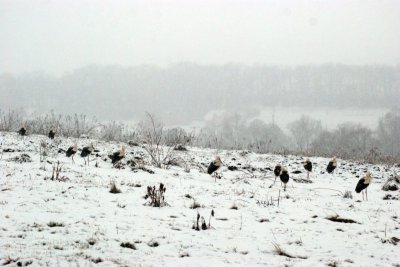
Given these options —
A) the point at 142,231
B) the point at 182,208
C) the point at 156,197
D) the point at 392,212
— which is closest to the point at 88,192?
the point at 156,197

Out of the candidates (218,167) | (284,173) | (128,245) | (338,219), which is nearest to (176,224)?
(128,245)

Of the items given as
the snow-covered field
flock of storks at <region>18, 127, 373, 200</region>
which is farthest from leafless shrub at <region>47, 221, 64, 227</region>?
flock of storks at <region>18, 127, 373, 200</region>

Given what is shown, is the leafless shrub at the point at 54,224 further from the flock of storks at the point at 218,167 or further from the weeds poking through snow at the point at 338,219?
the flock of storks at the point at 218,167

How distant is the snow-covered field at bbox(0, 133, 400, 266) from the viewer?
17.9ft

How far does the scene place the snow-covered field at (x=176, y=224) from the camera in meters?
5.47

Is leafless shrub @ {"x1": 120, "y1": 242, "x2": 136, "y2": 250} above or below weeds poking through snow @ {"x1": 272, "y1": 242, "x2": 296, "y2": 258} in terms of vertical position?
above

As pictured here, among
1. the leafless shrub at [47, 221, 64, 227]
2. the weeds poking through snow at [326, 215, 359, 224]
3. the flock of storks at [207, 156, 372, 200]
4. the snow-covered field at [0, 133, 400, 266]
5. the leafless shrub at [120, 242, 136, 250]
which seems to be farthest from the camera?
the flock of storks at [207, 156, 372, 200]

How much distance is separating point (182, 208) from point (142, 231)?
204cm

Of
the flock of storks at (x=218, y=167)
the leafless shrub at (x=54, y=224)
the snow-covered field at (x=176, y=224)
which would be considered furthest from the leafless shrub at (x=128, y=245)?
the flock of storks at (x=218, y=167)

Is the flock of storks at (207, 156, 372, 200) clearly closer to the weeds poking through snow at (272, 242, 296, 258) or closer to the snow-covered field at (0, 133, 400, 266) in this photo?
the snow-covered field at (0, 133, 400, 266)

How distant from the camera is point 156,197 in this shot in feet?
27.9

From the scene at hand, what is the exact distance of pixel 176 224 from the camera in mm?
7211

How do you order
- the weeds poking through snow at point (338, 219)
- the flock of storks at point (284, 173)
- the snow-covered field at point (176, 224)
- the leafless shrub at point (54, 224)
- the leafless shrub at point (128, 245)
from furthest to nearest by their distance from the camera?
the flock of storks at point (284, 173) < the weeds poking through snow at point (338, 219) < the leafless shrub at point (54, 224) < the leafless shrub at point (128, 245) < the snow-covered field at point (176, 224)

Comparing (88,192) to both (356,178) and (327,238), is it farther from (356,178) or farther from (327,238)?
(356,178)
